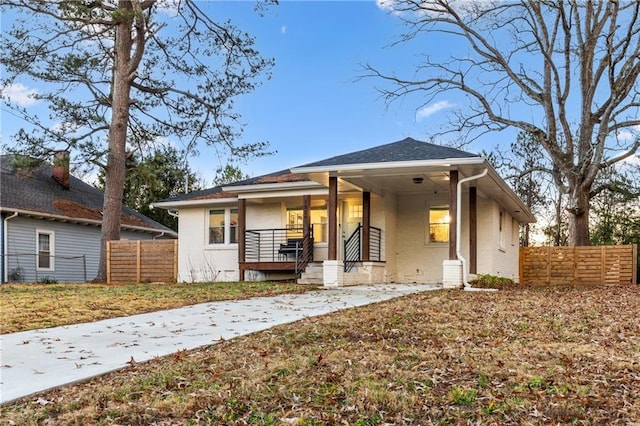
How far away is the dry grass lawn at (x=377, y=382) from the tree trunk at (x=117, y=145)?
47.3 feet

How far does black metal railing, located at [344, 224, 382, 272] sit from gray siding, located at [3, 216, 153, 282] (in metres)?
12.0

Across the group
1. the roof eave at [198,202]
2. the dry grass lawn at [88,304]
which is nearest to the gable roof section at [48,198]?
the roof eave at [198,202]

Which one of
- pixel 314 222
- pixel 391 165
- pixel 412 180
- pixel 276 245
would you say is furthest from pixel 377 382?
pixel 276 245

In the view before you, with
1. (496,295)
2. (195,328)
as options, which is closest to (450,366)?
(195,328)

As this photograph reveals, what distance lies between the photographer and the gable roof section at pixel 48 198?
20.3 metres

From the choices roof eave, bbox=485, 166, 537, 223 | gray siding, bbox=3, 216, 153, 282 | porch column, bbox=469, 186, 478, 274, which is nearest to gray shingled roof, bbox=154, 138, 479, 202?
roof eave, bbox=485, 166, 537, 223

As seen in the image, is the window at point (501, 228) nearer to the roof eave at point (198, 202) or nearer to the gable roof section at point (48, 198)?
the roof eave at point (198, 202)

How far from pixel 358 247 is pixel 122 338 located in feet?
33.8

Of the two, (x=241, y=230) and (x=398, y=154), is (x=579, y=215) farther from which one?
(x=241, y=230)

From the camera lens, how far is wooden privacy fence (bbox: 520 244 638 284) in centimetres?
1911

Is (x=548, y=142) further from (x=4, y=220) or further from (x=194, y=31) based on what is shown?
(x=4, y=220)

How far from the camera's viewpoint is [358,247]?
1631 cm

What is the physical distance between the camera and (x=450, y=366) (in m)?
4.87

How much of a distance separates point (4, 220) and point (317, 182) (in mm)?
11934
